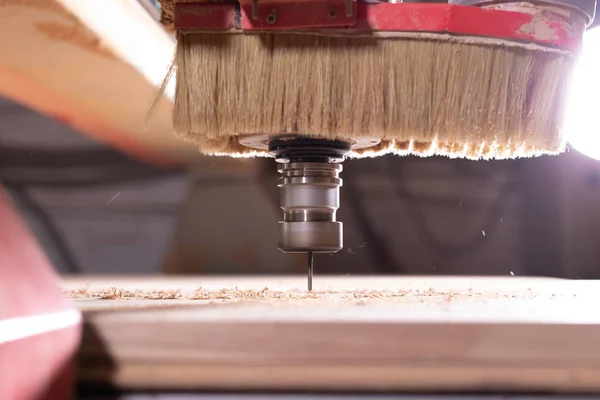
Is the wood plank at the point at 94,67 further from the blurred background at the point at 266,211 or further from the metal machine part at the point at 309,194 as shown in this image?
the metal machine part at the point at 309,194

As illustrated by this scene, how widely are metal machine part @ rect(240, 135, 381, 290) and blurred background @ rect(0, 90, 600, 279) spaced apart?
0.51 meters

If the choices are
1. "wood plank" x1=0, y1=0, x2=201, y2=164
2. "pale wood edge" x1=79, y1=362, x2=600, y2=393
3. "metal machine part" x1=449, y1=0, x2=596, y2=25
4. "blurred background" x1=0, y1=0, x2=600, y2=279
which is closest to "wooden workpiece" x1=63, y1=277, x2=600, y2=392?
"pale wood edge" x1=79, y1=362, x2=600, y2=393

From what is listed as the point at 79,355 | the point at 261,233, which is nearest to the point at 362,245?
the point at 261,233

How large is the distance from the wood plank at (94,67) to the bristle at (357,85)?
301 mm

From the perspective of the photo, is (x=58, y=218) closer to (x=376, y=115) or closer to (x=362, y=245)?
(x=362, y=245)

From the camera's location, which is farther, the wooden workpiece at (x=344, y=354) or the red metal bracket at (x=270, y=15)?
the red metal bracket at (x=270, y=15)

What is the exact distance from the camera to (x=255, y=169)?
1.11 m

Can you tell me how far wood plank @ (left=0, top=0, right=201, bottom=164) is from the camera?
0.76 m

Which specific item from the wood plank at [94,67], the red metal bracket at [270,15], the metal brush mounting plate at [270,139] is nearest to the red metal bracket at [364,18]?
the red metal bracket at [270,15]

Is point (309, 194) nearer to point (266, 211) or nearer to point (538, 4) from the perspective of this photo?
point (538, 4)

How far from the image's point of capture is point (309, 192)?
1.90 feet

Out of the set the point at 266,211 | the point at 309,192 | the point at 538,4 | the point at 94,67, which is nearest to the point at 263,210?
the point at 266,211

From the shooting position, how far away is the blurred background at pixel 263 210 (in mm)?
1102

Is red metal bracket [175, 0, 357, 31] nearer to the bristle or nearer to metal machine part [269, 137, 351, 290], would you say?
the bristle
